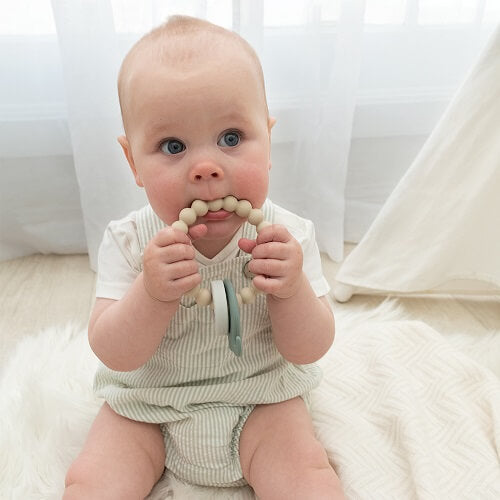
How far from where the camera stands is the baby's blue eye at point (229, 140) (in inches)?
26.6

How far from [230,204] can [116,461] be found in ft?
1.11

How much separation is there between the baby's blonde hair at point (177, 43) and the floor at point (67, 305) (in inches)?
25.0

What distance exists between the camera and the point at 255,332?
82cm

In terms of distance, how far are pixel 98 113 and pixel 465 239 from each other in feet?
2.54

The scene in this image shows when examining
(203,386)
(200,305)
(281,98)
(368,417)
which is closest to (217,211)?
(200,305)

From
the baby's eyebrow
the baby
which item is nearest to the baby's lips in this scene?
the baby

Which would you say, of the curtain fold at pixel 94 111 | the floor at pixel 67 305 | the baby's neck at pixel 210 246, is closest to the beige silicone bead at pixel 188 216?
the baby's neck at pixel 210 246

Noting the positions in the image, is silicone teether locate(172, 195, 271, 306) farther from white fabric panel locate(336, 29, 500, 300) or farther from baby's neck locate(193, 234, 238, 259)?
white fabric panel locate(336, 29, 500, 300)

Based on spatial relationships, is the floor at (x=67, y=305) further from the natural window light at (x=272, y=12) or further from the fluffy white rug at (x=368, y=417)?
the natural window light at (x=272, y=12)

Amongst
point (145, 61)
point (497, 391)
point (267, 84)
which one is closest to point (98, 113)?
point (267, 84)

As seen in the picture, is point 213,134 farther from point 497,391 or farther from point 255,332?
point 497,391

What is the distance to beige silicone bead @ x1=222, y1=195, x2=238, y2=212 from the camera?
662 mm

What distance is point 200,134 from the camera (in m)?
0.66

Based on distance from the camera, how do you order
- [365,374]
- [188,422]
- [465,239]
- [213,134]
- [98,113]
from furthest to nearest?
[98,113], [465,239], [365,374], [188,422], [213,134]
